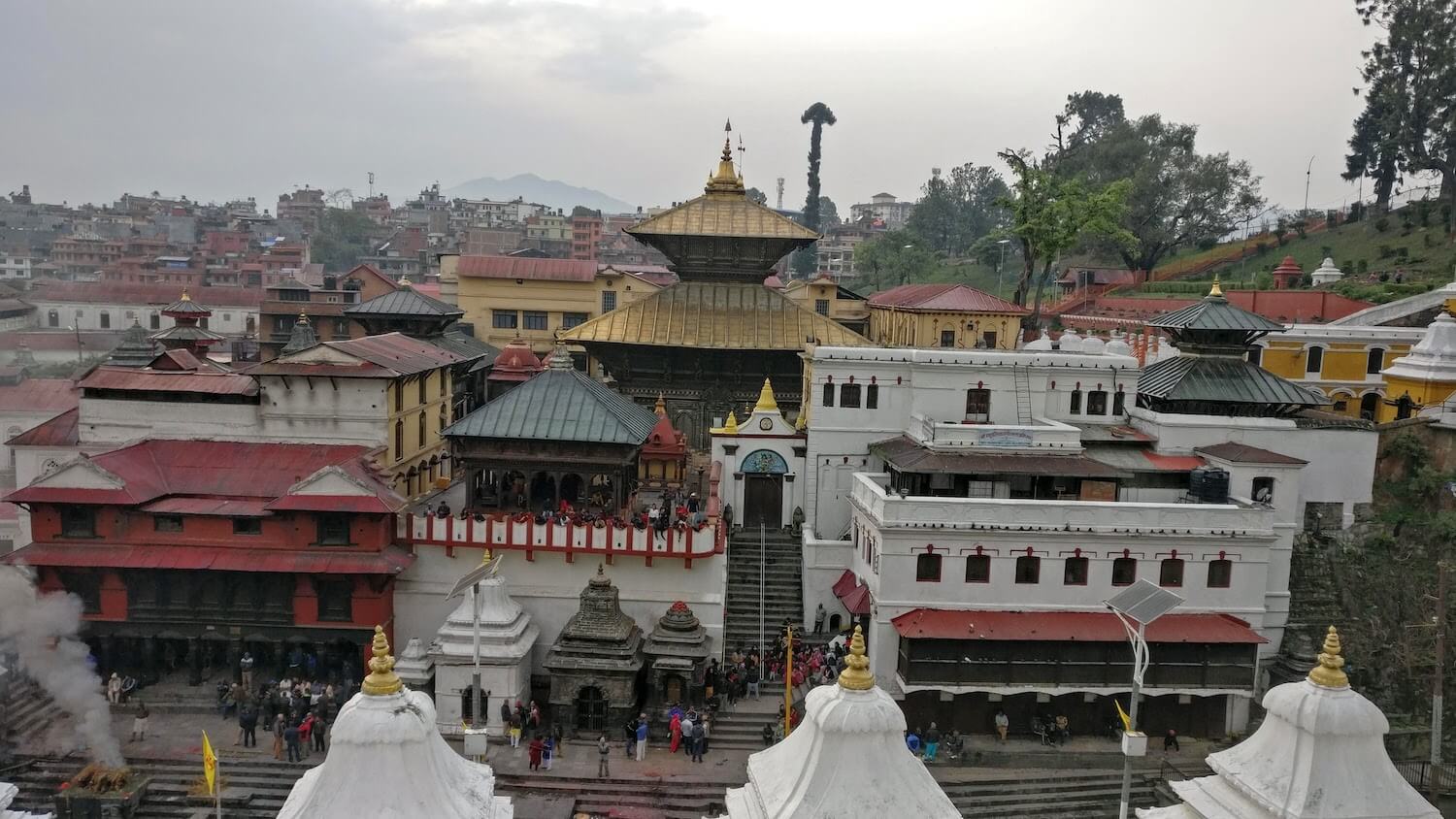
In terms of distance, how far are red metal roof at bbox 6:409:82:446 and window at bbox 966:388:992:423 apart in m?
24.5

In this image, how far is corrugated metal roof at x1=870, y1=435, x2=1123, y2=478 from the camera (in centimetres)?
2739

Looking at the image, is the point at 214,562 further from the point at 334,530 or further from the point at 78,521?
the point at 78,521

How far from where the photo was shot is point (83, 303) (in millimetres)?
65562

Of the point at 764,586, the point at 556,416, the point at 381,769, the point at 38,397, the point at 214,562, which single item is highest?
the point at 556,416

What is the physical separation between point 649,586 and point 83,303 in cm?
5494

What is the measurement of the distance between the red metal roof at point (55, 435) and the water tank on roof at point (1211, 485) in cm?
3008

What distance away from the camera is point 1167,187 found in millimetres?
65562

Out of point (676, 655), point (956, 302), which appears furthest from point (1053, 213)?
point (676, 655)

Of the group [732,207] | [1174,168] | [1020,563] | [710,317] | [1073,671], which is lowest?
[1073,671]

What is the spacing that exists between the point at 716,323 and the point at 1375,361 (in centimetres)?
2330

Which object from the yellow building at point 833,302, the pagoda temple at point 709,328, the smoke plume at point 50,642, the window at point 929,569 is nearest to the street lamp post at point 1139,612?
the window at point 929,569

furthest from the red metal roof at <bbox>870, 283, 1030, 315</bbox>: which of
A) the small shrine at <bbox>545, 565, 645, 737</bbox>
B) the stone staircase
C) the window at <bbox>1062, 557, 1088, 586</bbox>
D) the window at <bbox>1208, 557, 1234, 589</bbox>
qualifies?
the small shrine at <bbox>545, 565, 645, 737</bbox>

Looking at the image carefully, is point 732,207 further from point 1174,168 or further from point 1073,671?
point 1174,168

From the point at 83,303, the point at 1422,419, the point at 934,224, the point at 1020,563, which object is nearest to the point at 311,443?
the point at 1020,563
